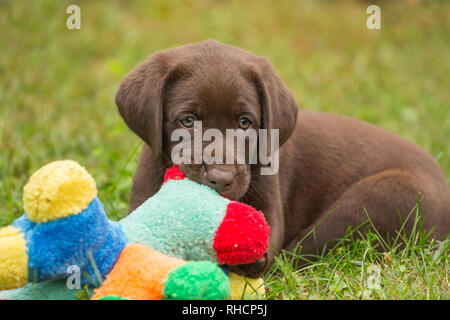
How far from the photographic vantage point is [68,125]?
612 cm

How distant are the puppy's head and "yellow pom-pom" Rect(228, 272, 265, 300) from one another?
50 cm

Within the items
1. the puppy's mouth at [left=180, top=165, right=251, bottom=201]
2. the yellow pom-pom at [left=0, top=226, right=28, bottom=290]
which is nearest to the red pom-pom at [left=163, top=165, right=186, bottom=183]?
the puppy's mouth at [left=180, top=165, right=251, bottom=201]

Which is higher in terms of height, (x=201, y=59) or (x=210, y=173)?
(x=201, y=59)

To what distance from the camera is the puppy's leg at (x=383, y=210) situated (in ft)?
12.8

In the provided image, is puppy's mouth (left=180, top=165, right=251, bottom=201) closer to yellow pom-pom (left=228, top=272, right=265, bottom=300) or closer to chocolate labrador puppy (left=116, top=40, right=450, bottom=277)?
chocolate labrador puppy (left=116, top=40, right=450, bottom=277)

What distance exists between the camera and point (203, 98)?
3277mm

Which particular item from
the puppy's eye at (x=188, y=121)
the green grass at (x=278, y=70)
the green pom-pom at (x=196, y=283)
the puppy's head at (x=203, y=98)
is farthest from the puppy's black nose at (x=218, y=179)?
the green pom-pom at (x=196, y=283)

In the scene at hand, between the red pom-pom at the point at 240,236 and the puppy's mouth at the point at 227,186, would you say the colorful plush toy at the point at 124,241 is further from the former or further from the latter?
the puppy's mouth at the point at 227,186

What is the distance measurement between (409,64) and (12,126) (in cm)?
670

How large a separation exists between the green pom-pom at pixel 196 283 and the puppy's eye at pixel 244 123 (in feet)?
4.18

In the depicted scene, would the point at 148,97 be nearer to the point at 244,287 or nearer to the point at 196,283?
the point at 244,287
